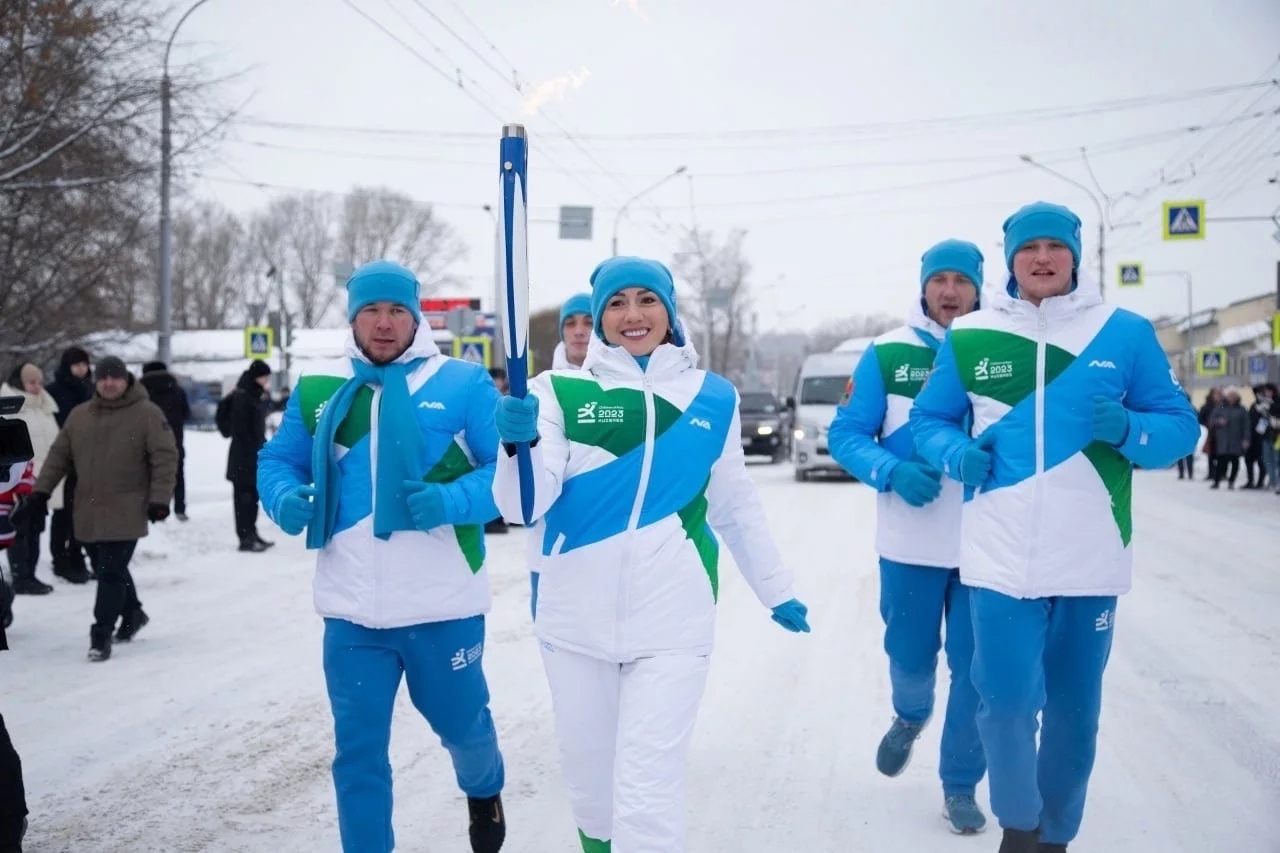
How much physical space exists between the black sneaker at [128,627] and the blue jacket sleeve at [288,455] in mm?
4861

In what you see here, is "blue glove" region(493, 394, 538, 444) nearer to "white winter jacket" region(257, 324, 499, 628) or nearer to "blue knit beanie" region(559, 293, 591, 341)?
"white winter jacket" region(257, 324, 499, 628)

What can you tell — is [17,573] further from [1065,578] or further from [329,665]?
[1065,578]

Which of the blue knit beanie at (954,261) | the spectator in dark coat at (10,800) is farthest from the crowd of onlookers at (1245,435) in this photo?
the spectator in dark coat at (10,800)

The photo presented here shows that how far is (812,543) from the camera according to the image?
45.4ft

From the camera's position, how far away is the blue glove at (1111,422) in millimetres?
3838

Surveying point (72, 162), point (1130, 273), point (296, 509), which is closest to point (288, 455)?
point (296, 509)

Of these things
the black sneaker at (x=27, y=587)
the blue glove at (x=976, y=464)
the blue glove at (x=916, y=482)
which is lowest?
the black sneaker at (x=27, y=587)

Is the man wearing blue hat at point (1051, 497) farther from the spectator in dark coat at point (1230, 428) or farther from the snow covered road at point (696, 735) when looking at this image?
the spectator in dark coat at point (1230, 428)

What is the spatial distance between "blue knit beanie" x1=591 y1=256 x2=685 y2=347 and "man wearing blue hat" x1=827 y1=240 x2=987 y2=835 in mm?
1416

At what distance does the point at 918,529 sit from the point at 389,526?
2205 mm

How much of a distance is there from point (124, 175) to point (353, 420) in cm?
1328

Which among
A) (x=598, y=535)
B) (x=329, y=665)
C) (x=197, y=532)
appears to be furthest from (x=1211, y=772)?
(x=197, y=532)

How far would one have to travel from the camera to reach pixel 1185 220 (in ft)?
83.4

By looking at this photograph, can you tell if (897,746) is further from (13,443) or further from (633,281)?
(13,443)
